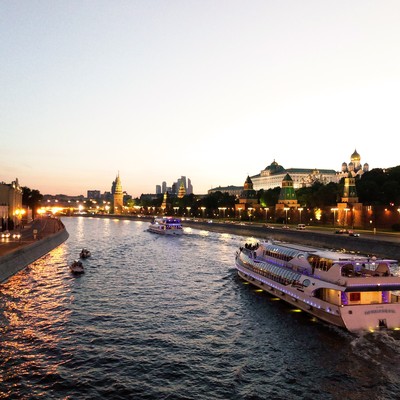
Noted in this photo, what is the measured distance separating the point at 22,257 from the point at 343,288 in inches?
1818

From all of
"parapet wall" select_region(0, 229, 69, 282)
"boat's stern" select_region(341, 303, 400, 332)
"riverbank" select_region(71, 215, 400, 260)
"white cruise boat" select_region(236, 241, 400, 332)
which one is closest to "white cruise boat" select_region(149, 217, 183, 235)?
"riverbank" select_region(71, 215, 400, 260)

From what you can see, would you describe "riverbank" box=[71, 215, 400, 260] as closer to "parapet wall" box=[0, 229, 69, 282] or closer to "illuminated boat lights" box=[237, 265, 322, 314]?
"illuminated boat lights" box=[237, 265, 322, 314]

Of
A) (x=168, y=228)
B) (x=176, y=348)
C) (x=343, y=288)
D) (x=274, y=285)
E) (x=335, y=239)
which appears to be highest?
(x=343, y=288)

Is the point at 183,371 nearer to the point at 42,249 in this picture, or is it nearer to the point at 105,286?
the point at 105,286

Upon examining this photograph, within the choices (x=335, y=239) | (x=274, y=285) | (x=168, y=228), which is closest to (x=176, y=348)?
(x=274, y=285)

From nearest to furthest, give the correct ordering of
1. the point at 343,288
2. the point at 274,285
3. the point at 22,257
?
the point at 343,288 → the point at 274,285 → the point at 22,257

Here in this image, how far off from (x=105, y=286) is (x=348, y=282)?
29.8 m

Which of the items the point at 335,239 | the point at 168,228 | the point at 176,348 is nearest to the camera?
the point at 176,348

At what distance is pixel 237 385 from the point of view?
24219 millimetres

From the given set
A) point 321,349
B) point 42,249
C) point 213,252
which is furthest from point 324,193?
point 321,349

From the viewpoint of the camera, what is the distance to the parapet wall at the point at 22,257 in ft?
170

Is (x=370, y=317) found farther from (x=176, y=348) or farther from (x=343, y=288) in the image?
(x=176, y=348)

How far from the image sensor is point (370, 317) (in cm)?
3228

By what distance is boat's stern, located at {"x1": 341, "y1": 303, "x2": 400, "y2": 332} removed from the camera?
106 feet
